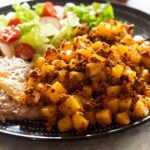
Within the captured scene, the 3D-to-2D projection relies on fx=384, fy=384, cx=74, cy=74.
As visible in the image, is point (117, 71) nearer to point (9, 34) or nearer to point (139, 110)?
point (139, 110)

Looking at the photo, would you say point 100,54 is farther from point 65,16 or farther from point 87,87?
point 65,16

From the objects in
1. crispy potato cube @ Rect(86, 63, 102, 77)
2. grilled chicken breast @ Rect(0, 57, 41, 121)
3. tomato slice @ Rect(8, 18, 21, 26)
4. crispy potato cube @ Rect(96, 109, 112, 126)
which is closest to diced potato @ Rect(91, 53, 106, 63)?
crispy potato cube @ Rect(86, 63, 102, 77)

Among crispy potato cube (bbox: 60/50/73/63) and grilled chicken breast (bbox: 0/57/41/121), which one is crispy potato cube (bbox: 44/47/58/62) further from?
grilled chicken breast (bbox: 0/57/41/121)

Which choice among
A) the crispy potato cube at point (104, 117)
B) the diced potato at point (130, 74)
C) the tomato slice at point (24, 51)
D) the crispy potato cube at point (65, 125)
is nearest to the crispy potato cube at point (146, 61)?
the diced potato at point (130, 74)

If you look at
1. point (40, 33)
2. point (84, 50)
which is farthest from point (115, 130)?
point (40, 33)

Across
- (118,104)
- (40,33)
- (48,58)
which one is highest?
(40,33)

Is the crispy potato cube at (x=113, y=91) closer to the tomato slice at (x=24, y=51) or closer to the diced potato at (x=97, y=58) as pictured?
the diced potato at (x=97, y=58)
